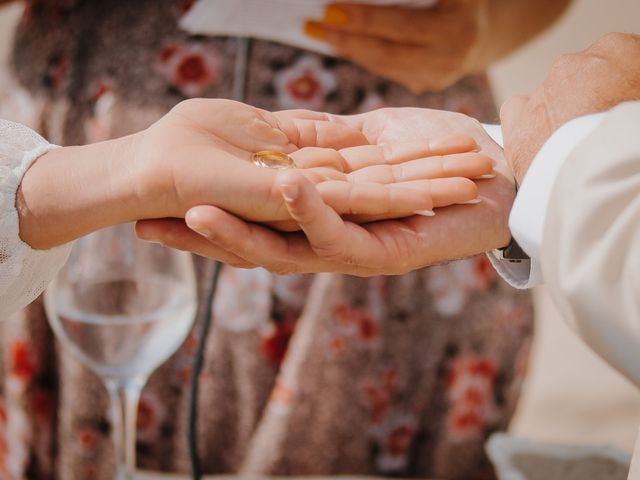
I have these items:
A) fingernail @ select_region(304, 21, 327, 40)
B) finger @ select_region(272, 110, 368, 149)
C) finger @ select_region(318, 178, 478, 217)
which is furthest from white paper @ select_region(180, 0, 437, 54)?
finger @ select_region(318, 178, 478, 217)

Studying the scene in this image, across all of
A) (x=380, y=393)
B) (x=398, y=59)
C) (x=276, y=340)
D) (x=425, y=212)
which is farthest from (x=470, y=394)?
(x=425, y=212)

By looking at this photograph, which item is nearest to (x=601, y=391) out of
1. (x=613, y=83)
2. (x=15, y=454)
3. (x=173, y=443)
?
(x=173, y=443)

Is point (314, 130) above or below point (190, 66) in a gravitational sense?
above

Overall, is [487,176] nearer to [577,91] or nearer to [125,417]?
[577,91]

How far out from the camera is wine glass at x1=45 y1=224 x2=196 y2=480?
2.08 feet

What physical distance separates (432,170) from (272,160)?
0.39 ft

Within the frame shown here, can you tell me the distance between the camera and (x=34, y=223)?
0.58m

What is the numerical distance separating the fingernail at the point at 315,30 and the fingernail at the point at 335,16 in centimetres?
1

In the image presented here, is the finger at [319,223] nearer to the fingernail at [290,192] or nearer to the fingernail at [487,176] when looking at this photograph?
the fingernail at [290,192]

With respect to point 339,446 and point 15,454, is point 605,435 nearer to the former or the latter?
point 339,446

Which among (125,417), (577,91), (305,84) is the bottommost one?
(125,417)

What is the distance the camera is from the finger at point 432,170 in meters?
0.61

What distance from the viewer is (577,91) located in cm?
56

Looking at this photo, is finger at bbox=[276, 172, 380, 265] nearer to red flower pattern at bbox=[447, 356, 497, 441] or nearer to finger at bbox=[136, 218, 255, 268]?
finger at bbox=[136, 218, 255, 268]
